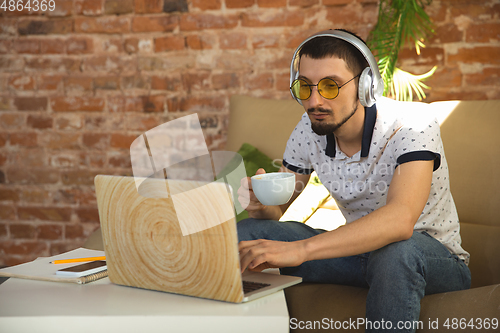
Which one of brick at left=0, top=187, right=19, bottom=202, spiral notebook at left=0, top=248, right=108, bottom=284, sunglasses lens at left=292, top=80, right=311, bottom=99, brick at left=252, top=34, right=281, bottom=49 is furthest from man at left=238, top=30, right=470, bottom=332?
→ brick at left=0, top=187, right=19, bottom=202

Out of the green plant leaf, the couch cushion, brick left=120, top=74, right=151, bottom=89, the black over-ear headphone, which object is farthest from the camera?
brick left=120, top=74, right=151, bottom=89

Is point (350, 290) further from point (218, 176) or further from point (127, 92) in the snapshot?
point (127, 92)

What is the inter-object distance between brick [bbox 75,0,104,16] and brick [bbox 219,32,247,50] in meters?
0.71

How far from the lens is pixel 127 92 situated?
2.56 metres

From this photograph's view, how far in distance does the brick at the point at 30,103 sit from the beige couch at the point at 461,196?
1177 millimetres

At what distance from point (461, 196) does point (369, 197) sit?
0.61m

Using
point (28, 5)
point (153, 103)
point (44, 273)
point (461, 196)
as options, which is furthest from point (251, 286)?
point (28, 5)

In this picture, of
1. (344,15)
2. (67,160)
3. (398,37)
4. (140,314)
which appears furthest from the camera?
(67,160)

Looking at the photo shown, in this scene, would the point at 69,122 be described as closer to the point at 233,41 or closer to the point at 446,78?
the point at 233,41

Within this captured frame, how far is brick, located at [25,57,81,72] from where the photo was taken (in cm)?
257

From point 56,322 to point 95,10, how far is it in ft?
6.99

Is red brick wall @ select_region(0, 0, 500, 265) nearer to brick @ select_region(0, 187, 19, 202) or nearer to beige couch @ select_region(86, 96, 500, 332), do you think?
brick @ select_region(0, 187, 19, 202)

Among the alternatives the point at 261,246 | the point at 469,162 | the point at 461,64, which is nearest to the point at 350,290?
the point at 261,246

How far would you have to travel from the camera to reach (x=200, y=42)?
2469 millimetres
